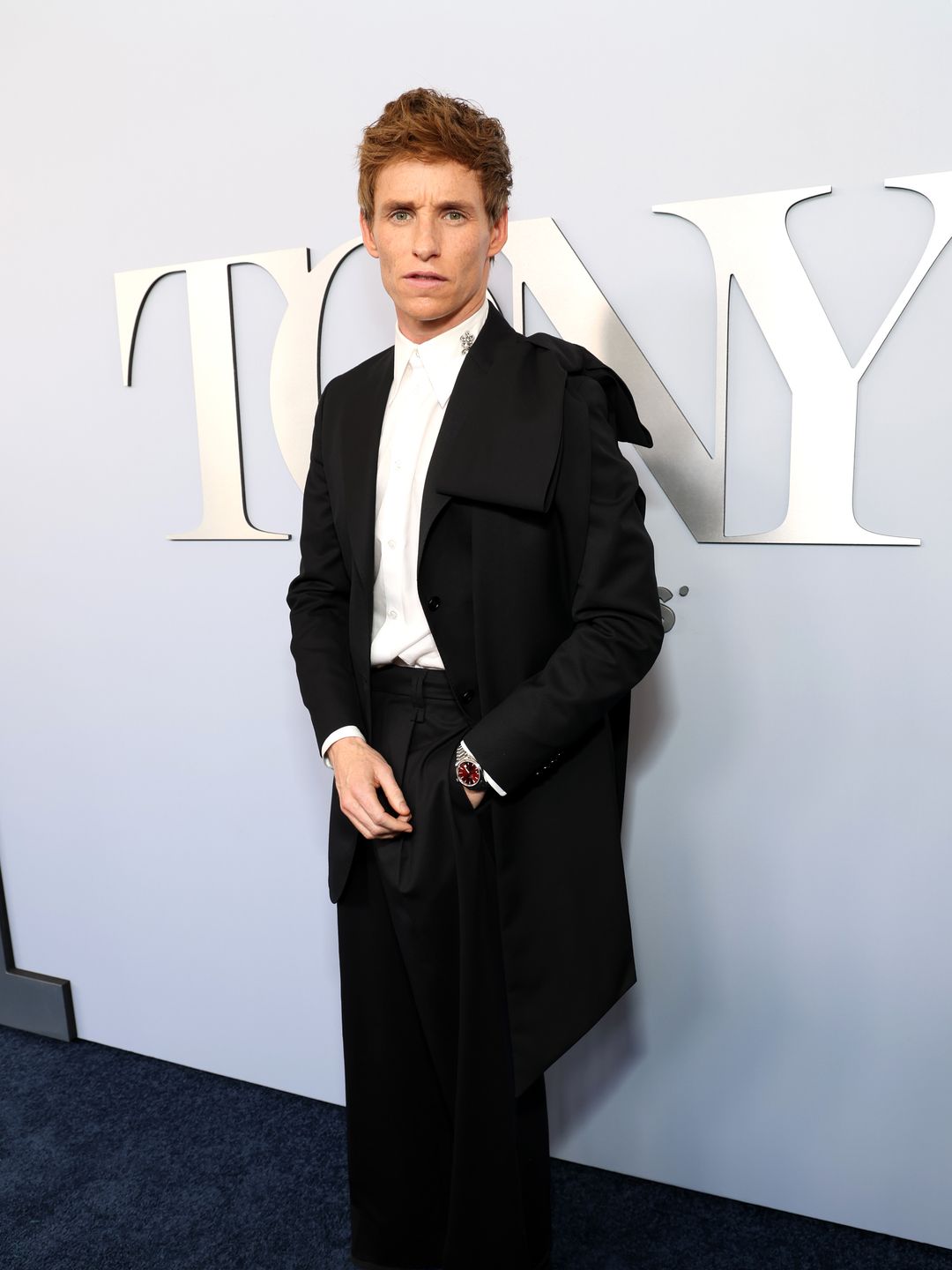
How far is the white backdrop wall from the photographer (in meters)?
1.47

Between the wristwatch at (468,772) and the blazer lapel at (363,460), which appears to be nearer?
the wristwatch at (468,772)

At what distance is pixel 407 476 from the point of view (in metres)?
1.31

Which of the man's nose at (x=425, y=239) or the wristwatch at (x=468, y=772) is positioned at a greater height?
the man's nose at (x=425, y=239)

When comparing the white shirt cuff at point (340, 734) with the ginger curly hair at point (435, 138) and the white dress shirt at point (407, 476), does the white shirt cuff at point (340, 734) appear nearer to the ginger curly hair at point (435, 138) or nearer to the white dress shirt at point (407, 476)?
the white dress shirt at point (407, 476)

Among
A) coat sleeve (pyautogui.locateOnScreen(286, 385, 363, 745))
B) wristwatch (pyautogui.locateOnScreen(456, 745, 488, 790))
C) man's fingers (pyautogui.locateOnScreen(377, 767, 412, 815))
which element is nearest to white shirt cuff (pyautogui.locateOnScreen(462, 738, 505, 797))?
wristwatch (pyautogui.locateOnScreen(456, 745, 488, 790))

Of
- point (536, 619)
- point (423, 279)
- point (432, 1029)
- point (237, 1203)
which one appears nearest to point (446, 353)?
point (423, 279)

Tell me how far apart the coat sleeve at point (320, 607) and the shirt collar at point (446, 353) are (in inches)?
9.4

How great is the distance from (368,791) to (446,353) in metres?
0.62

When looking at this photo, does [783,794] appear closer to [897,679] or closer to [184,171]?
[897,679]

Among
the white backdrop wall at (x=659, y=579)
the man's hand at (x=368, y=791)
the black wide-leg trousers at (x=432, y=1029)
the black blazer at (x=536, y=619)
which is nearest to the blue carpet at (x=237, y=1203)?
the white backdrop wall at (x=659, y=579)

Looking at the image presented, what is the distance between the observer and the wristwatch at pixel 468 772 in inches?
47.9

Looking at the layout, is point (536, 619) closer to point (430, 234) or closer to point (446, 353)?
point (446, 353)

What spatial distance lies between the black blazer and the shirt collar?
0.02 m

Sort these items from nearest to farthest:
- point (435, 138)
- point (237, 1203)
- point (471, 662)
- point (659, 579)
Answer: point (435, 138), point (471, 662), point (659, 579), point (237, 1203)
